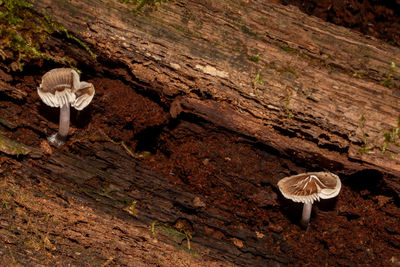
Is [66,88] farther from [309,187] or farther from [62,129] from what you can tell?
[309,187]

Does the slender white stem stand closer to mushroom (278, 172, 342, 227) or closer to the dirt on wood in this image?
the dirt on wood

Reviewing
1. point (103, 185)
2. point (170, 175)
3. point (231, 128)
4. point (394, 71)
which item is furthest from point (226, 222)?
point (394, 71)

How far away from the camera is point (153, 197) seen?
11.7 feet

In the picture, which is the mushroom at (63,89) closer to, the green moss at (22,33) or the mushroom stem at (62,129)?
the mushroom stem at (62,129)

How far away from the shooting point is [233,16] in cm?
372

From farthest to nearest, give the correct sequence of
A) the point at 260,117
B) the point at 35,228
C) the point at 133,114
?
the point at 133,114 < the point at 260,117 < the point at 35,228

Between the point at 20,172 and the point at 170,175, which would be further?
the point at 170,175

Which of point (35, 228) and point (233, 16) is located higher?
point (233, 16)

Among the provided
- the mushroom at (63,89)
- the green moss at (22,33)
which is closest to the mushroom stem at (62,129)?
the mushroom at (63,89)

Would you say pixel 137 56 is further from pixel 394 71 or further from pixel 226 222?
pixel 394 71

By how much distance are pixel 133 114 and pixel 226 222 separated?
64.5 inches

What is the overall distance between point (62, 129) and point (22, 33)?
3.54 feet

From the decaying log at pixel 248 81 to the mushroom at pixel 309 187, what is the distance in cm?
21

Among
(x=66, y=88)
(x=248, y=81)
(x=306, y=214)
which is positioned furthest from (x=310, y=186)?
(x=66, y=88)
